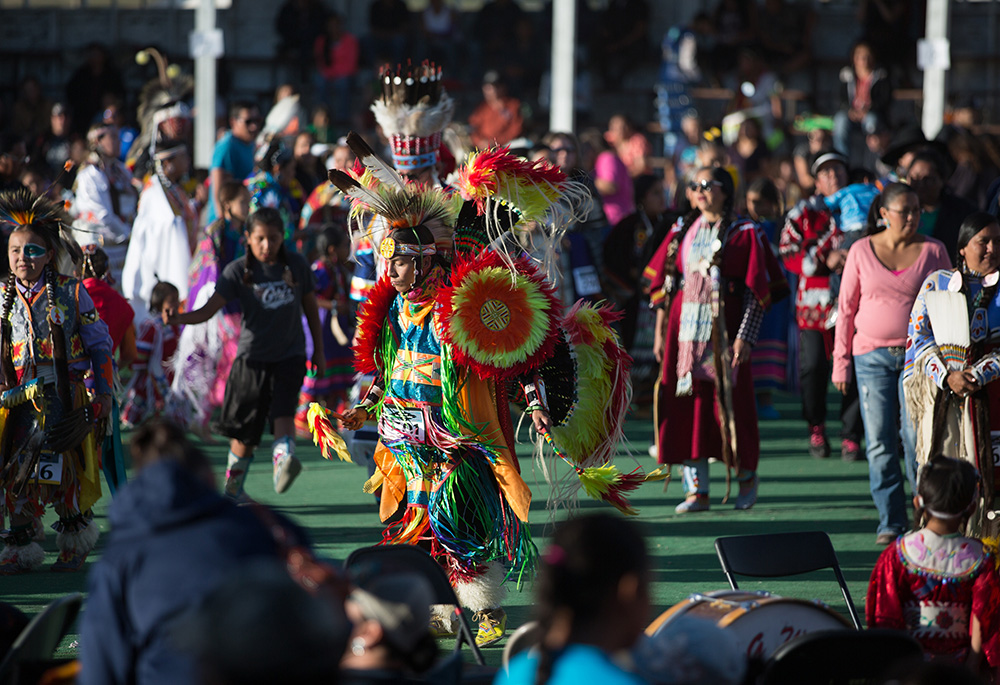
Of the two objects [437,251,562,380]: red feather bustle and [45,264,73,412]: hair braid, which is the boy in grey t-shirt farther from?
[437,251,562,380]: red feather bustle

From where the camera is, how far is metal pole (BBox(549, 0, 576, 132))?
11.2 meters

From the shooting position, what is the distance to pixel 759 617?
295 cm

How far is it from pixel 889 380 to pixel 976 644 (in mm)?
2335

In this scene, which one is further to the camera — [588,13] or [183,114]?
[588,13]

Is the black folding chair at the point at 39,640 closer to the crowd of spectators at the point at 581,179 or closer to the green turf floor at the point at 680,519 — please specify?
the crowd of spectators at the point at 581,179

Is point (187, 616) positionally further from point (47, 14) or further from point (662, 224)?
point (47, 14)

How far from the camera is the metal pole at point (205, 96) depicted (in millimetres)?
11414

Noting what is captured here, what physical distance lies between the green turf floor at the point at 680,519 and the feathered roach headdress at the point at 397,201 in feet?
3.09

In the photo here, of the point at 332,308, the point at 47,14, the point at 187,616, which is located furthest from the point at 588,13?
the point at 187,616

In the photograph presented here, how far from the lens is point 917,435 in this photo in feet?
16.5

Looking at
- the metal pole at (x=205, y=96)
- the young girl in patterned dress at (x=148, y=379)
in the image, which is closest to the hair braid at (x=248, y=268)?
the young girl in patterned dress at (x=148, y=379)

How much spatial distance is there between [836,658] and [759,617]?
11.6 inches

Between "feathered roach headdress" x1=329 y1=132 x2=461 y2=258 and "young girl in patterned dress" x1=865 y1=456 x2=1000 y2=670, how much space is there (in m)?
1.89

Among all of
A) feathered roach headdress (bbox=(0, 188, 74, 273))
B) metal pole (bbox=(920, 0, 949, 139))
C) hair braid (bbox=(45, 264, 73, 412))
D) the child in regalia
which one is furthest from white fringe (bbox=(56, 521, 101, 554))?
metal pole (bbox=(920, 0, 949, 139))
